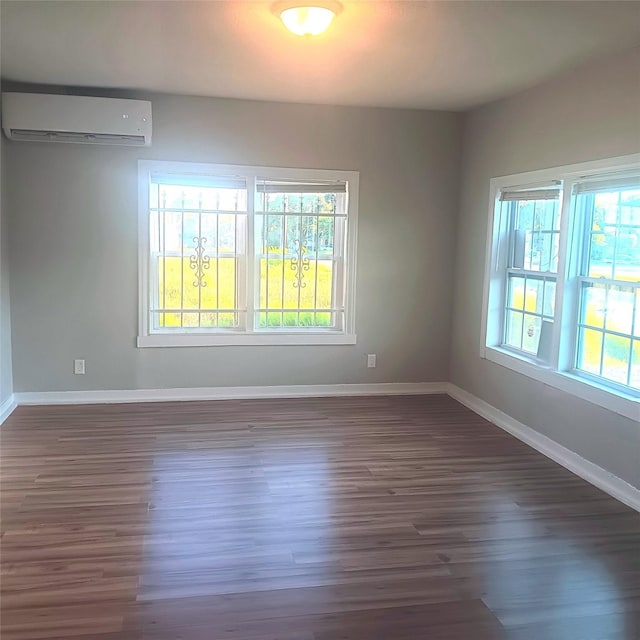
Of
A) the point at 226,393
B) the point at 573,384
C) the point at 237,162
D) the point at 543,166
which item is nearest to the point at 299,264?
the point at 237,162

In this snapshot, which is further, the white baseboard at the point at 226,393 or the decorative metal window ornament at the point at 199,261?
the decorative metal window ornament at the point at 199,261

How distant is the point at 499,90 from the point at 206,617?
390 cm

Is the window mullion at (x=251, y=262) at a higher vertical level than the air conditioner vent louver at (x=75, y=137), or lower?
lower

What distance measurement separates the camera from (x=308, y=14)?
297 centimetres

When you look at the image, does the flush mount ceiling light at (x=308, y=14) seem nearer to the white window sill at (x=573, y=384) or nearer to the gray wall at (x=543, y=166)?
the gray wall at (x=543, y=166)

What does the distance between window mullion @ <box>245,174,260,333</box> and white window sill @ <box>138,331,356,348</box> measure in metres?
0.11

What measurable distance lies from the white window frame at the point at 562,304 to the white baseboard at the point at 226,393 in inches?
37.2

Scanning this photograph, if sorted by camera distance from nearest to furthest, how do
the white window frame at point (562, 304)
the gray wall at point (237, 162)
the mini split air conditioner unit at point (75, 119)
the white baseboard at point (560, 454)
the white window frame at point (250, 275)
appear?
the white baseboard at point (560, 454) → the white window frame at point (562, 304) → the mini split air conditioner unit at point (75, 119) → the gray wall at point (237, 162) → the white window frame at point (250, 275)

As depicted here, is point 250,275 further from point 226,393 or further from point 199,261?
point 226,393

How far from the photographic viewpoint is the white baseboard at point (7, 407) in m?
4.64

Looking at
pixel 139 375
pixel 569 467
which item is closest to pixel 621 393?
pixel 569 467

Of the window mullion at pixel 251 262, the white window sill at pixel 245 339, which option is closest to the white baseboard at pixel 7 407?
the white window sill at pixel 245 339

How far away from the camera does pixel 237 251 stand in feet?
17.7

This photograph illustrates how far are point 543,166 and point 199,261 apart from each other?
8.98 feet
